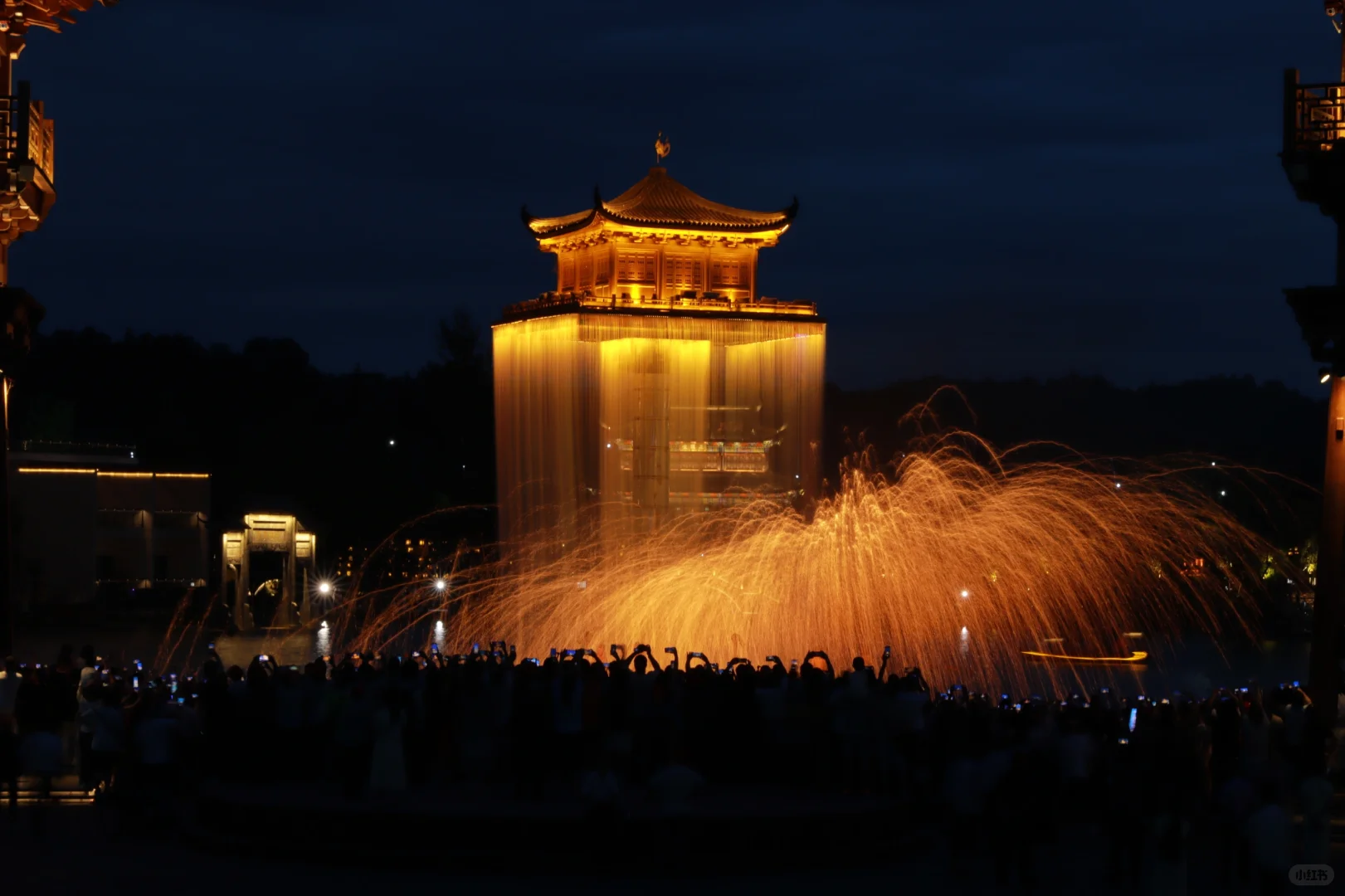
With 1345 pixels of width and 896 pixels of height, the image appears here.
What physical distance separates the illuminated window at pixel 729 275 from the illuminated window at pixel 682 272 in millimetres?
329

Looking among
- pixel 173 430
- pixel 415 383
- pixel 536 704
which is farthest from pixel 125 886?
pixel 415 383

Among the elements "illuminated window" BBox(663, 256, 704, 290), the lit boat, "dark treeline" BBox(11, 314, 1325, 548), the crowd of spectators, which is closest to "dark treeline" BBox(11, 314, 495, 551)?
"dark treeline" BBox(11, 314, 1325, 548)

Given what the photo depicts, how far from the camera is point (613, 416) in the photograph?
1453 inches

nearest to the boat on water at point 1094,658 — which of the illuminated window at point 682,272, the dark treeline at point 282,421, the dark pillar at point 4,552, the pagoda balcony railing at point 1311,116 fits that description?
the illuminated window at point 682,272

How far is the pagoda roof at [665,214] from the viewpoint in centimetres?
3766

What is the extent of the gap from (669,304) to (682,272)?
1172 mm

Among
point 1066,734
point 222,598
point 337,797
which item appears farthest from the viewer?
point 222,598

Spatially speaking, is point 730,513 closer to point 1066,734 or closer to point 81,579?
point 81,579

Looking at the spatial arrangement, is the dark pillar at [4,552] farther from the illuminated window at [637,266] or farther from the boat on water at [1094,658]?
the illuminated window at [637,266]

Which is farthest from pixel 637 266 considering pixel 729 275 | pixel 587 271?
Answer: pixel 729 275

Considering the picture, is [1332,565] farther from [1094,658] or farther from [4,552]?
[1094,658]

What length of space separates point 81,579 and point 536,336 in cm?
1132

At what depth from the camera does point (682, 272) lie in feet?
126

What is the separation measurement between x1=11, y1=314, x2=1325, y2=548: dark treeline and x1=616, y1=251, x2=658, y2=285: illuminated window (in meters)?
10.5
